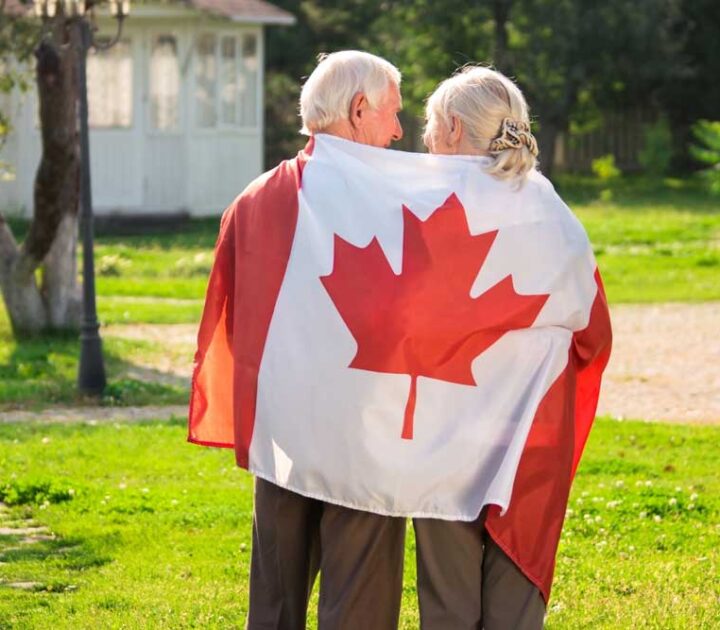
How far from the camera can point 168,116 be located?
24484mm

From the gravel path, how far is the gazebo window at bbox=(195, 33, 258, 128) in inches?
443

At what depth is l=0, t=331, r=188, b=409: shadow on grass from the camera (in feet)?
34.5

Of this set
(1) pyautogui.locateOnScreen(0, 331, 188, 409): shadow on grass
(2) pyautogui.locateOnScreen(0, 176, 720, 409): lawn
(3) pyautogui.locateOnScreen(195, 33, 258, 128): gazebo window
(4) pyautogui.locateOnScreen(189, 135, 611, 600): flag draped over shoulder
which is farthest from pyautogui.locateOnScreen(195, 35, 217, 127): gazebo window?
(4) pyautogui.locateOnScreen(189, 135, 611, 600): flag draped over shoulder

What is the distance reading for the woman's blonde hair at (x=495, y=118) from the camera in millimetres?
3984

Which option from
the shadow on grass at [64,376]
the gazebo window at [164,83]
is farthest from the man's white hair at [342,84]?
the gazebo window at [164,83]

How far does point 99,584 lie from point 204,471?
2273 millimetres

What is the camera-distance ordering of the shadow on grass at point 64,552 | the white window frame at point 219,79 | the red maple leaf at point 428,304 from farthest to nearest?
the white window frame at point 219,79
the shadow on grass at point 64,552
the red maple leaf at point 428,304

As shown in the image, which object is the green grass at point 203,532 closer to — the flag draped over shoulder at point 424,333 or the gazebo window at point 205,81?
the flag draped over shoulder at point 424,333

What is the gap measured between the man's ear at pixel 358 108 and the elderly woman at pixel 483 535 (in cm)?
18

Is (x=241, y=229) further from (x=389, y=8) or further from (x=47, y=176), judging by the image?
(x=389, y=8)

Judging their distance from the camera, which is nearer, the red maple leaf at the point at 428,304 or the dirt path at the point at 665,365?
the red maple leaf at the point at 428,304

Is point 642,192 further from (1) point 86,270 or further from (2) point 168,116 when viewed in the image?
(1) point 86,270

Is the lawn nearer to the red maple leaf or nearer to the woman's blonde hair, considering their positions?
the red maple leaf

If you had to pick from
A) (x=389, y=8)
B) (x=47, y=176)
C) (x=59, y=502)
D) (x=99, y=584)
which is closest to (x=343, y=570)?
(x=99, y=584)
